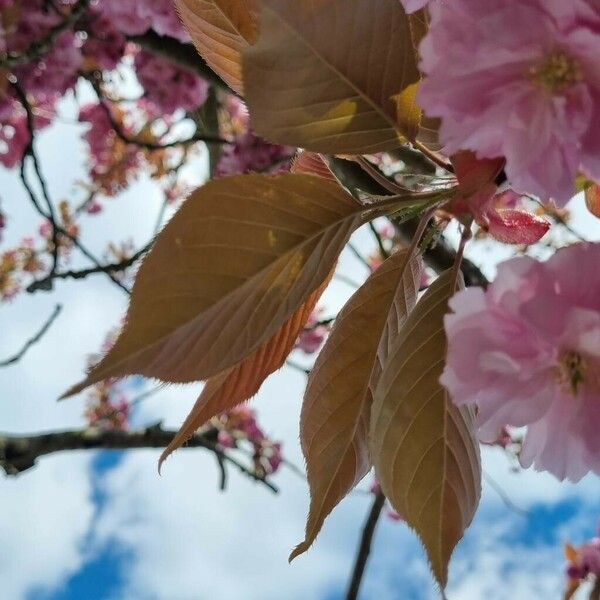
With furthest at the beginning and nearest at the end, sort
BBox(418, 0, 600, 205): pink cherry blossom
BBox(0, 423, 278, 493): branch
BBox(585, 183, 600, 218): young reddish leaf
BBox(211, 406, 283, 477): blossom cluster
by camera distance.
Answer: BBox(211, 406, 283, 477): blossom cluster < BBox(0, 423, 278, 493): branch < BBox(585, 183, 600, 218): young reddish leaf < BBox(418, 0, 600, 205): pink cherry blossom

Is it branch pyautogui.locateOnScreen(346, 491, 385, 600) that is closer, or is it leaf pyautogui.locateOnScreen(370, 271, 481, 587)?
leaf pyautogui.locateOnScreen(370, 271, 481, 587)

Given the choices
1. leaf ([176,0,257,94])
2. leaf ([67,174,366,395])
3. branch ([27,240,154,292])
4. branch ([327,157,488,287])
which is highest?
branch ([27,240,154,292])

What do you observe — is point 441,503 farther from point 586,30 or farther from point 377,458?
point 586,30

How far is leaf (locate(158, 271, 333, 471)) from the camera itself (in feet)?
1.77

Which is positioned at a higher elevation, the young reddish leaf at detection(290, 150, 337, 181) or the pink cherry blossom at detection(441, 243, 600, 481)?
the young reddish leaf at detection(290, 150, 337, 181)

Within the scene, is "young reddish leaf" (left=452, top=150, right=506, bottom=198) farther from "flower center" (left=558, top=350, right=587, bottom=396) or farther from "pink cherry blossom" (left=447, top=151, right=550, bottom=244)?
"flower center" (left=558, top=350, right=587, bottom=396)

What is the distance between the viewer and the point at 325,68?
44 cm

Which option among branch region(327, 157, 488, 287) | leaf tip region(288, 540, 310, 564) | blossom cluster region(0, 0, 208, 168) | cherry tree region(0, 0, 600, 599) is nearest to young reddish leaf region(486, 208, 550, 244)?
cherry tree region(0, 0, 600, 599)

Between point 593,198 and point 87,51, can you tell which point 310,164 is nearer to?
point 593,198

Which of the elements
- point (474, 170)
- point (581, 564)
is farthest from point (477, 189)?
point (581, 564)

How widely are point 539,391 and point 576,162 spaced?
0.40ft

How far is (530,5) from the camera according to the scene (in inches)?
14.2

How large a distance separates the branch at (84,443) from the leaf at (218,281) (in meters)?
1.88

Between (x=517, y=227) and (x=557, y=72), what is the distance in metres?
0.13
